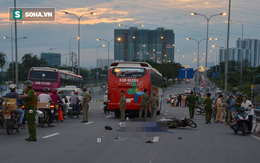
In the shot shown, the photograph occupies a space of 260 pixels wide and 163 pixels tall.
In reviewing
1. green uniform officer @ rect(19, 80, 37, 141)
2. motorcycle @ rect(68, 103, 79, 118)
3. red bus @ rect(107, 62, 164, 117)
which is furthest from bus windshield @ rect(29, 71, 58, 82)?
green uniform officer @ rect(19, 80, 37, 141)

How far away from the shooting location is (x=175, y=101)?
49.7 meters

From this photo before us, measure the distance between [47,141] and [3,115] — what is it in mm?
2702

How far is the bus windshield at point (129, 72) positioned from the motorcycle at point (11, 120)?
31.6 ft

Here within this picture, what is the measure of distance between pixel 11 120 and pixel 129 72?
10.5m

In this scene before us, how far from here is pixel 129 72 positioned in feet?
75.0

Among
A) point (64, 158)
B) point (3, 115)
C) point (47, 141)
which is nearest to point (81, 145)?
point (47, 141)

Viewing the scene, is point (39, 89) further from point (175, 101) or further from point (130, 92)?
point (175, 101)

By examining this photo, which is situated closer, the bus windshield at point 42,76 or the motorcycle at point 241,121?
the motorcycle at point 241,121

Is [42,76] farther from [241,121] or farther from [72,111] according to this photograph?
[241,121]

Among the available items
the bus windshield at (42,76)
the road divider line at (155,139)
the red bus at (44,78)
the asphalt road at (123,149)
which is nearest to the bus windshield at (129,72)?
the asphalt road at (123,149)

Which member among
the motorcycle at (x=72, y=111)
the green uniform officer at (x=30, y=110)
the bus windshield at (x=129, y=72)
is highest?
the bus windshield at (x=129, y=72)

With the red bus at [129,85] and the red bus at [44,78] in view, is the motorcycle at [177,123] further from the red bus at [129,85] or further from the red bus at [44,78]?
the red bus at [44,78]

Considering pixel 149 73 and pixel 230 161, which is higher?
pixel 149 73

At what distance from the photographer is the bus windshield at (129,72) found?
74.8 ft
